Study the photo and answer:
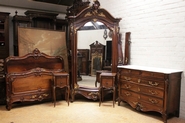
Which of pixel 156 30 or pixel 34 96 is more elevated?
pixel 156 30

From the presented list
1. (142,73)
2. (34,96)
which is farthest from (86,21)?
(34,96)

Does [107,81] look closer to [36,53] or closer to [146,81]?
[146,81]

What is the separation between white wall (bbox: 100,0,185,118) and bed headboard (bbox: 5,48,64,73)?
190cm

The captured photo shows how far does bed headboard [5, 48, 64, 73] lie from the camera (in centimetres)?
389

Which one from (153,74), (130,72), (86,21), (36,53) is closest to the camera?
(153,74)

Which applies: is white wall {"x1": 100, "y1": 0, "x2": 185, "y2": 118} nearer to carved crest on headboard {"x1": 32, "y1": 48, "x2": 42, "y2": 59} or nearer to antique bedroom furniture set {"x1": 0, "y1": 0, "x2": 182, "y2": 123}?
antique bedroom furniture set {"x1": 0, "y1": 0, "x2": 182, "y2": 123}

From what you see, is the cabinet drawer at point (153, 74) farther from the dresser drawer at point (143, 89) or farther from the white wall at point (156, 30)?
the white wall at point (156, 30)

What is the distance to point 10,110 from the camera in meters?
3.69

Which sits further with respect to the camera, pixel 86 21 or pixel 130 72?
pixel 86 21

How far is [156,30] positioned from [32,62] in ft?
9.39

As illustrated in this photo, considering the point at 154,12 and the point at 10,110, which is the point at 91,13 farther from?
the point at 10,110

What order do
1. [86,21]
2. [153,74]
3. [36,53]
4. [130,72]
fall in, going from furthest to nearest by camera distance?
[86,21]
[36,53]
[130,72]
[153,74]

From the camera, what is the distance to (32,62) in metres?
4.15

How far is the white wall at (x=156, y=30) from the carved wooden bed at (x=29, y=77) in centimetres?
202
